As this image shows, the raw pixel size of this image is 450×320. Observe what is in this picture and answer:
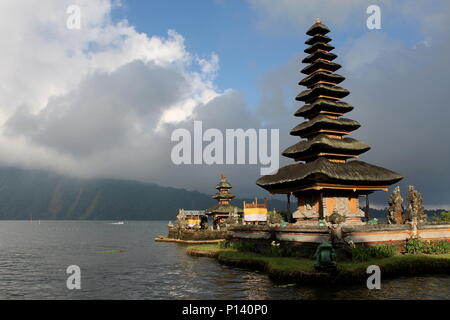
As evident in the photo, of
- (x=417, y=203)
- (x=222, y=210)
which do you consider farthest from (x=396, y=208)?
(x=222, y=210)

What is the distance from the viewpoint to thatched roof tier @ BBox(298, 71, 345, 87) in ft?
135

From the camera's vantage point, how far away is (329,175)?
33.0m

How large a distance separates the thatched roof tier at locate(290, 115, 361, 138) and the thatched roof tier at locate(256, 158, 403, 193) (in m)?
3.90

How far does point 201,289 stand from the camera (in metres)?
24.0

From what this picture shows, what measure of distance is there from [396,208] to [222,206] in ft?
172

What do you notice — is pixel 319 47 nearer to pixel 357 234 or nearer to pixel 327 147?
pixel 327 147

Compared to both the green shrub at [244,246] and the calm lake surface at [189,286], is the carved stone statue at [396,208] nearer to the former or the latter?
the calm lake surface at [189,286]

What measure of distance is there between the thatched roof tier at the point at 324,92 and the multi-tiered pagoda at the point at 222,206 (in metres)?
46.0

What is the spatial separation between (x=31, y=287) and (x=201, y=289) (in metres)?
13.1

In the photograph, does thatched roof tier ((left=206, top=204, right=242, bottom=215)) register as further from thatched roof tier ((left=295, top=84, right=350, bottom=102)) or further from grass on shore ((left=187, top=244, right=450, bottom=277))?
grass on shore ((left=187, top=244, right=450, bottom=277))

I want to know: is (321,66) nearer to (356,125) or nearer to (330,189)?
(356,125)

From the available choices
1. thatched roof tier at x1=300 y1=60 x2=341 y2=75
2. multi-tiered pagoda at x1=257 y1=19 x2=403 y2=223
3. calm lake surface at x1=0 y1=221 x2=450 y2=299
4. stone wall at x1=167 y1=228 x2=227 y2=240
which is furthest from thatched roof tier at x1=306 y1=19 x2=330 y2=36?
stone wall at x1=167 y1=228 x2=227 y2=240

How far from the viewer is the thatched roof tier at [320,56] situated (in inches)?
1663

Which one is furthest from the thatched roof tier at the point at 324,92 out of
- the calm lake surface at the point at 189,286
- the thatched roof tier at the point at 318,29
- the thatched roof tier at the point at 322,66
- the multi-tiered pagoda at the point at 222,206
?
the multi-tiered pagoda at the point at 222,206
